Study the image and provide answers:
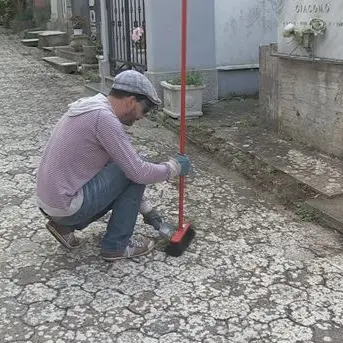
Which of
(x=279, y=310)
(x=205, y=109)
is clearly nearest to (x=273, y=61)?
(x=205, y=109)

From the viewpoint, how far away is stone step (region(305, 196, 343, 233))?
3648 mm

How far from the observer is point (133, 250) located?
3.32 metres

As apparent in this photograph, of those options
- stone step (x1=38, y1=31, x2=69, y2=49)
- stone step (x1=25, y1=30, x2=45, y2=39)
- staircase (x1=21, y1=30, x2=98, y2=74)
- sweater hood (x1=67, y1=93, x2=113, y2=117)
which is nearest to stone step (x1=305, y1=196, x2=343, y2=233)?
sweater hood (x1=67, y1=93, x2=113, y2=117)

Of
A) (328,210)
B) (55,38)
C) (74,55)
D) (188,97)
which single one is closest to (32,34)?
(55,38)

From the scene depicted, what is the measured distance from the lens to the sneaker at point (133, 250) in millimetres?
3250

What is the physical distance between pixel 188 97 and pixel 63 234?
10.4 ft

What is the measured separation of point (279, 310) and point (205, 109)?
4.06m

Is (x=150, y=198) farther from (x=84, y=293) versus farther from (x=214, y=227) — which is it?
Answer: (x=84, y=293)

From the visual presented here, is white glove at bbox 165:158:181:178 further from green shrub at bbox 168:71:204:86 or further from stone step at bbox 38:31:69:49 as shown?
stone step at bbox 38:31:69:49

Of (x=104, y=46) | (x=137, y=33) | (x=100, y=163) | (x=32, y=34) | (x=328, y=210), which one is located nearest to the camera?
(x=100, y=163)

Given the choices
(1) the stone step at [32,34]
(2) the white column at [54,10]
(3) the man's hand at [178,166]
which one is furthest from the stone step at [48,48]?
(3) the man's hand at [178,166]

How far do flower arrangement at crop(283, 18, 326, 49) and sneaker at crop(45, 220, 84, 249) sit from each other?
2.66m

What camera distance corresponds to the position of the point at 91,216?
3170 millimetres

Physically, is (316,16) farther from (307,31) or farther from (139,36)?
(139,36)
